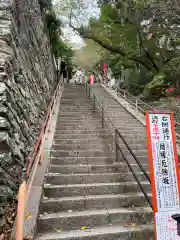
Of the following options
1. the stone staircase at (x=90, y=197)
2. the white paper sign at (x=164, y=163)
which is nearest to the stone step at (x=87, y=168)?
the stone staircase at (x=90, y=197)

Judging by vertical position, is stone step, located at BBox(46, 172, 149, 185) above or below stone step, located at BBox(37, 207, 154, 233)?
above

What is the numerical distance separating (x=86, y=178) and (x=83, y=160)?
0.84 metres

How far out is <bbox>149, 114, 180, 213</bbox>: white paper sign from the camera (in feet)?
12.1

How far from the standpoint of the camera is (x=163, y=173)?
381 cm

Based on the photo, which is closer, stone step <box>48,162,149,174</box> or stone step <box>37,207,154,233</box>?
stone step <box>37,207,154,233</box>

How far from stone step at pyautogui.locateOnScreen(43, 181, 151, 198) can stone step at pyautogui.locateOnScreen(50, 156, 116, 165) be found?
99cm

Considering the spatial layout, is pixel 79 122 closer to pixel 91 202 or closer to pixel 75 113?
pixel 75 113

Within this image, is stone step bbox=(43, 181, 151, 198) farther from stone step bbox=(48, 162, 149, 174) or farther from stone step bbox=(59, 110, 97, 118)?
stone step bbox=(59, 110, 97, 118)

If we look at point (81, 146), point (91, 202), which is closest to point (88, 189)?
point (91, 202)

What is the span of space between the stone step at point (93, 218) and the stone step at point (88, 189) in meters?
0.52

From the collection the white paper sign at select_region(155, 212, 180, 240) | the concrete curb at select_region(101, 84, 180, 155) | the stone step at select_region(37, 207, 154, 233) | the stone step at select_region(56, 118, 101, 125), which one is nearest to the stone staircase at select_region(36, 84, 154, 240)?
the stone step at select_region(37, 207, 154, 233)

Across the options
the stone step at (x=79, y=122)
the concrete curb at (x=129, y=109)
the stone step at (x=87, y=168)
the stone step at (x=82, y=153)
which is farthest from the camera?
the concrete curb at (x=129, y=109)

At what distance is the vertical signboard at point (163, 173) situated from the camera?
3.58 m

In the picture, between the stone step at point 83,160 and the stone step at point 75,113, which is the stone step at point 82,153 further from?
the stone step at point 75,113
